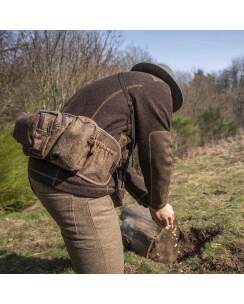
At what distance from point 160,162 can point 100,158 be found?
0.99 ft

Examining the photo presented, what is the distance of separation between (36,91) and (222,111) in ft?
44.3

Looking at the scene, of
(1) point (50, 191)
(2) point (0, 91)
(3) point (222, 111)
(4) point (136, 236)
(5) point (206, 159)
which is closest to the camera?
(1) point (50, 191)

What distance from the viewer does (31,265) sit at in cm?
448

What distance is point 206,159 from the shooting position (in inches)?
530

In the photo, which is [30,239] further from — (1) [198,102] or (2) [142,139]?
(1) [198,102]

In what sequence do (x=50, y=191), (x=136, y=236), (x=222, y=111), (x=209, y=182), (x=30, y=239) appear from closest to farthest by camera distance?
(x=50, y=191)
(x=136, y=236)
(x=30, y=239)
(x=209, y=182)
(x=222, y=111)

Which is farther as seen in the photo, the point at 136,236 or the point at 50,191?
the point at 136,236

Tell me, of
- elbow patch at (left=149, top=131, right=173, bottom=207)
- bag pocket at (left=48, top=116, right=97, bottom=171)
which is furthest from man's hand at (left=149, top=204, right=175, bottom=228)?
bag pocket at (left=48, top=116, right=97, bottom=171)

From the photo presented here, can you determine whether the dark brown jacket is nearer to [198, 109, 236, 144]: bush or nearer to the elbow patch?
the elbow patch

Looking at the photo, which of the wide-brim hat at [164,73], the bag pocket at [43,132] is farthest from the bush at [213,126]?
the bag pocket at [43,132]

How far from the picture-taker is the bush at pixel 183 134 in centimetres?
1507

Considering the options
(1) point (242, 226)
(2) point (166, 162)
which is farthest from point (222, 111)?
(2) point (166, 162)

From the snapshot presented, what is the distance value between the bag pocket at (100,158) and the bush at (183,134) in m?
12.9

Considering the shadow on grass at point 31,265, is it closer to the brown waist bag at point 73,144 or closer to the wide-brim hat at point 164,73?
the brown waist bag at point 73,144
